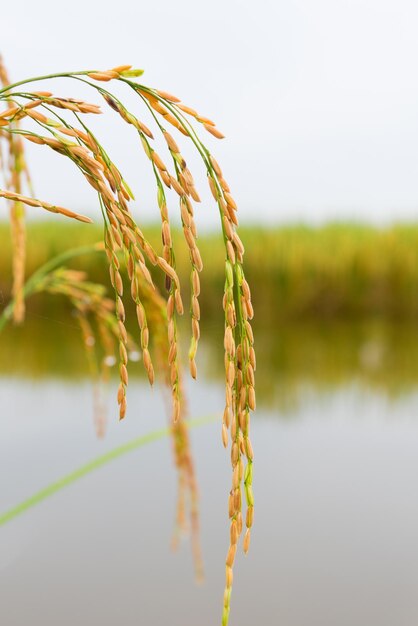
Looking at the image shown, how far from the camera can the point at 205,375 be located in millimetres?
2768

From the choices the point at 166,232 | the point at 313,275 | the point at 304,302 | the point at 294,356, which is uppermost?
the point at 166,232

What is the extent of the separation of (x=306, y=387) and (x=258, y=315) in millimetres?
735

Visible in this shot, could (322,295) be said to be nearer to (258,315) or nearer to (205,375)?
(258,315)

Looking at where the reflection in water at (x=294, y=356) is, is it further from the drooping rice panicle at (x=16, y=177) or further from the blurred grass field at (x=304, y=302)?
the drooping rice panicle at (x=16, y=177)

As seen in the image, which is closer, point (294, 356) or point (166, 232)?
point (166, 232)

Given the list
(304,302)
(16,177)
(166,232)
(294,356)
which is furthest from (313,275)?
(166,232)

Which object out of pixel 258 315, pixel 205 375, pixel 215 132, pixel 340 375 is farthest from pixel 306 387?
pixel 215 132

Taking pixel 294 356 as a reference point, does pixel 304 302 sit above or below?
above

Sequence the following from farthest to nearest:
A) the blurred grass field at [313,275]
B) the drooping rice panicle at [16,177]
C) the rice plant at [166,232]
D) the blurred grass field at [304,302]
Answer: the blurred grass field at [313,275], the blurred grass field at [304,302], the drooping rice panicle at [16,177], the rice plant at [166,232]

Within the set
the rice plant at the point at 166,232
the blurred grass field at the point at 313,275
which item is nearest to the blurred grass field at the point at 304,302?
the blurred grass field at the point at 313,275

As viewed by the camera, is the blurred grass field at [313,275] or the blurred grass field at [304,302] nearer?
the blurred grass field at [304,302]

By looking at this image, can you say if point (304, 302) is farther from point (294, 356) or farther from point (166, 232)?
point (166, 232)

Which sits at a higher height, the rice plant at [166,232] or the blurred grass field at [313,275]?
the rice plant at [166,232]

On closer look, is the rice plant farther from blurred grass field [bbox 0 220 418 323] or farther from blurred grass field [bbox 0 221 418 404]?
blurred grass field [bbox 0 220 418 323]
